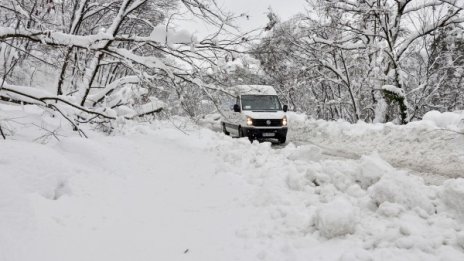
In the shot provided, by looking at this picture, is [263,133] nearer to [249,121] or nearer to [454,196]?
[249,121]

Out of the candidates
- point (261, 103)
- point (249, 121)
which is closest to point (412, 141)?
point (249, 121)

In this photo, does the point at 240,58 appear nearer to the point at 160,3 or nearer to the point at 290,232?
the point at 290,232

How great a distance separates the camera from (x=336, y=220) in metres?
3.59

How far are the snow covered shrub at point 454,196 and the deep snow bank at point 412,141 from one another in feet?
9.11

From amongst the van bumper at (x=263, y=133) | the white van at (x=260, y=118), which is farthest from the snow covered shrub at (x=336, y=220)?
the van bumper at (x=263, y=133)

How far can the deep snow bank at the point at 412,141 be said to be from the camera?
8711 millimetres

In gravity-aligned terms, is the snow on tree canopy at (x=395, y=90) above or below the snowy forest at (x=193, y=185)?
above

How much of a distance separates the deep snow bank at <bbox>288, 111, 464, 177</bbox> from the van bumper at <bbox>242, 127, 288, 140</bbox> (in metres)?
1.59

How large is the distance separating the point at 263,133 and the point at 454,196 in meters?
9.53

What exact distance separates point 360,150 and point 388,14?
21.4ft

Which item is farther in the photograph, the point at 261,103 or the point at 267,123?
the point at 261,103

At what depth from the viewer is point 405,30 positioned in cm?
1636

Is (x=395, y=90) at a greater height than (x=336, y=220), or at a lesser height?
greater

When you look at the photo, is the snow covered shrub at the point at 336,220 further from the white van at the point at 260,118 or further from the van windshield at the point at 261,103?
the van windshield at the point at 261,103
